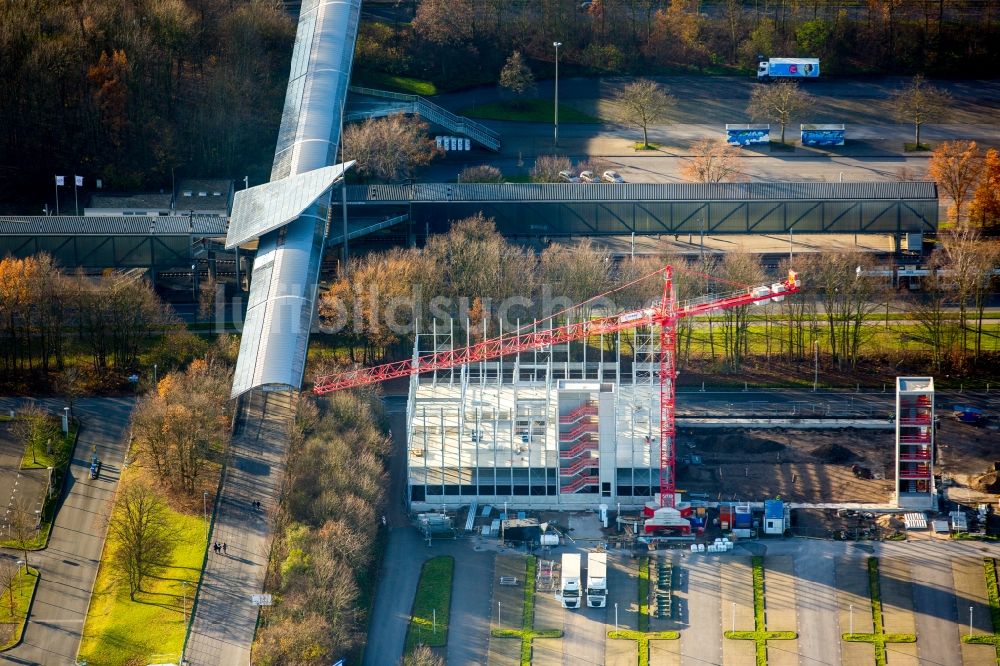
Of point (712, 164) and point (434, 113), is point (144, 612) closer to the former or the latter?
point (434, 113)

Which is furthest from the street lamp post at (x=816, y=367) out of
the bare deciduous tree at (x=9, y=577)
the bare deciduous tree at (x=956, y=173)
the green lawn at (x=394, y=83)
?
the bare deciduous tree at (x=9, y=577)

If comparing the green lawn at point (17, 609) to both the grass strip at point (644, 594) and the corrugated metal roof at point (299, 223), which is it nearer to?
the corrugated metal roof at point (299, 223)

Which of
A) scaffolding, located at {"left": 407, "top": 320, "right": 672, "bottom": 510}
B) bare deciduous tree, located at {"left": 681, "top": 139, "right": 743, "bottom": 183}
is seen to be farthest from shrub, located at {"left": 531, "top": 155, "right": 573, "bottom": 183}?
scaffolding, located at {"left": 407, "top": 320, "right": 672, "bottom": 510}

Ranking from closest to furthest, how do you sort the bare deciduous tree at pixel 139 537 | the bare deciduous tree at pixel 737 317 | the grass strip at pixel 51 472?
the bare deciduous tree at pixel 139 537 < the grass strip at pixel 51 472 < the bare deciduous tree at pixel 737 317

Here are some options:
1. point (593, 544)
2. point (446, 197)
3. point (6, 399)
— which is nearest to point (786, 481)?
point (593, 544)

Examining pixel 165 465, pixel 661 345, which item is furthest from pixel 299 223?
pixel 661 345

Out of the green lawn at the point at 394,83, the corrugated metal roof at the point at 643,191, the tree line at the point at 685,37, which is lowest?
the corrugated metal roof at the point at 643,191

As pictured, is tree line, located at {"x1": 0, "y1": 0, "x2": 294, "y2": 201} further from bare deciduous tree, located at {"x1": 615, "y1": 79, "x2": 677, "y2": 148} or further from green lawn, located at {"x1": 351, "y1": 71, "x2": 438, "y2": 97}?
bare deciduous tree, located at {"x1": 615, "y1": 79, "x2": 677, "y2": 148}
